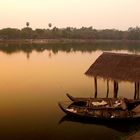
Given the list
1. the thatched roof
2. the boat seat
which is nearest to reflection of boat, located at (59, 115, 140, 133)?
the boat seat

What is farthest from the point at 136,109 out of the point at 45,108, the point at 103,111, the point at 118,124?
the point at 45,108

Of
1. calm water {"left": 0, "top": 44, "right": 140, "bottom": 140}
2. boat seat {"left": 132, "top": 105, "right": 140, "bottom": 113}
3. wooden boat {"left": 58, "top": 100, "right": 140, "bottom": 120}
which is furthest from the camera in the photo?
boat seat {"left": 132, "top": 105, "right": 140, "bottom": 113}

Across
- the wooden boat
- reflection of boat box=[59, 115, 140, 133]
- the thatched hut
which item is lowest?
reflection of boat box=[59, 115, 140, 133]

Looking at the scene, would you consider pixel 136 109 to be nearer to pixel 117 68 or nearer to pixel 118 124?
pixel 118 124

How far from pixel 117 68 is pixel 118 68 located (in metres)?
0.14

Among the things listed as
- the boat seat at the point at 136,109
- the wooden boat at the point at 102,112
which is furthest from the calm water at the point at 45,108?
the boat seat at the point at 136,109

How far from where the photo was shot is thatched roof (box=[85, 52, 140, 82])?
37.8m

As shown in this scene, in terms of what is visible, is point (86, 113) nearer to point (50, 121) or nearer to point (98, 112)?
point (98, 112)

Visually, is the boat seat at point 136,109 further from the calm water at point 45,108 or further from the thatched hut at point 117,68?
the thatched hut at point 117,68

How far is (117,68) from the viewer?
3959 cm

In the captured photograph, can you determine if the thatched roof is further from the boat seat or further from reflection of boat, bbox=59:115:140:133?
reflection of boat, bbox=59:115:140:133

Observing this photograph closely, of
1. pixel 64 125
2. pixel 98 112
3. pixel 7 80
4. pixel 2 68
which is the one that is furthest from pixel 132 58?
pixel 2 68

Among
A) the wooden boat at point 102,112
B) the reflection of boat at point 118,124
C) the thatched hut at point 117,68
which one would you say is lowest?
the reflection of boat at point 118,124

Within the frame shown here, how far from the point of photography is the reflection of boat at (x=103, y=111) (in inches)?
1307
